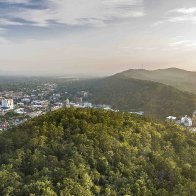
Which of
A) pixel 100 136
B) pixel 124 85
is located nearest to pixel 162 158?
pixel 100 136

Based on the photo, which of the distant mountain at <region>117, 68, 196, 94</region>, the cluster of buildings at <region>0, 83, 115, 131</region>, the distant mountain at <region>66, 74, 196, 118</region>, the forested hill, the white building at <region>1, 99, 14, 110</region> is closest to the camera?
the forested hill

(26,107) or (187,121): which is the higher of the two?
(187,121)

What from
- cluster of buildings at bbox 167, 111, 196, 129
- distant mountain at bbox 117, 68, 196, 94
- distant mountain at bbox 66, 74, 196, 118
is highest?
distant mountain at bbox 117, 68, 196, 94

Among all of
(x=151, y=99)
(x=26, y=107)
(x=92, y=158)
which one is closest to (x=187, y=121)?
(x=151, y=99)

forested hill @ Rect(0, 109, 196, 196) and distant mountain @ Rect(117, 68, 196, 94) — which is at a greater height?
distant mountain @ Rect(117, 68, 196, 94)

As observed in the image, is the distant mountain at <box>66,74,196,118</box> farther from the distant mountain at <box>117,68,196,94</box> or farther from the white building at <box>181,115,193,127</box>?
the distant mountain at <box>117,68,196,94</box>

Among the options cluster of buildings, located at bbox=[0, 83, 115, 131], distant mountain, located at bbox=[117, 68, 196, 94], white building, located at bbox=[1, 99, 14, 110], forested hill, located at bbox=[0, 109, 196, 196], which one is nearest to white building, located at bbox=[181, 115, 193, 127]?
cluster of buildings, located at bbox=[0, 83, 115, 131]

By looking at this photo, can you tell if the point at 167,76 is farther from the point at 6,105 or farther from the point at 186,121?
the point at 186,121
